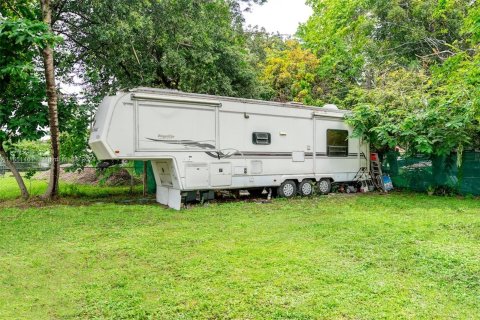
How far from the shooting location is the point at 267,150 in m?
10.1

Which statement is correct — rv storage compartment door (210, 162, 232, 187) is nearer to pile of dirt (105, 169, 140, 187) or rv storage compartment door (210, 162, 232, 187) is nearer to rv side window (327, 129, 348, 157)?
rv side window (327, 129, 348, 157)

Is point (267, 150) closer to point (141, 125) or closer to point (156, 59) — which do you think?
point (141, 125)

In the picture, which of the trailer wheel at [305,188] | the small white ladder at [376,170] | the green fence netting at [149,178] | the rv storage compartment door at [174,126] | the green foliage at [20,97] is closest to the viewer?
the rv storage compartment door at [174,126]

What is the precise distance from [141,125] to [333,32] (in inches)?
427

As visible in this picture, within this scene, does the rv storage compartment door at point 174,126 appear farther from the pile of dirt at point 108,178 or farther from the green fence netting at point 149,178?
the pile of dirt at point 108,178

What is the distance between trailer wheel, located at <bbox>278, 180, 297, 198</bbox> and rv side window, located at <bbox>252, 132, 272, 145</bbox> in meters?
1.34

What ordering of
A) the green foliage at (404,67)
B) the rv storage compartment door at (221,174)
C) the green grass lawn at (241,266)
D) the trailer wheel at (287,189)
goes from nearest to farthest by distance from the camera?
1. the green grass lawn at (241,266)
2. the rv storage compartment door at (221,174)
3. the green foliage at (404,67)
4. the trailer wheel at (287,189)

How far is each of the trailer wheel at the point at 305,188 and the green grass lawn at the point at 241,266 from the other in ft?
10.0

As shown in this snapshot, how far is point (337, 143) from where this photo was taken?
38.2 ft

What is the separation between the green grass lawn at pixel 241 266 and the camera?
3.30 metres

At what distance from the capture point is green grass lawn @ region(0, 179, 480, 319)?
3.30 meters

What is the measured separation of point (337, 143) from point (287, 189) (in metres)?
2.40

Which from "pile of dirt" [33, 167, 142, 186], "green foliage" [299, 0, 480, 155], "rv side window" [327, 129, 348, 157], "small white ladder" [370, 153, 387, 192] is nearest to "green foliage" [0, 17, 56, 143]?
"pile of dirt" [33, 167, 142, 186]

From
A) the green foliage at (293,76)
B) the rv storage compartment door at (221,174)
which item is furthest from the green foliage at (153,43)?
the green foliage at (293,76)
